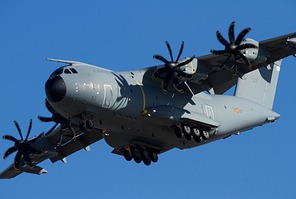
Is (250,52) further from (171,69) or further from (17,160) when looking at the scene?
(17,160)

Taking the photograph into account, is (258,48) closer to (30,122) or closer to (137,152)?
(137,152)

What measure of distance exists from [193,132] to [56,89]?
18.8 ft

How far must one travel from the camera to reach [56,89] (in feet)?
90.6

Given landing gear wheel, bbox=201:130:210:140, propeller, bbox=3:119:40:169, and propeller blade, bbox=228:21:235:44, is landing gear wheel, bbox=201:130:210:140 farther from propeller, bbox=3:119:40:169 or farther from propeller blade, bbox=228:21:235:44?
propeller, bbox=3:119:40:169

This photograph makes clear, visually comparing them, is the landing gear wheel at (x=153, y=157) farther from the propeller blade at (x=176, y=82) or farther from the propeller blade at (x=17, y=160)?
the propeller blade at (x=17, y=160)

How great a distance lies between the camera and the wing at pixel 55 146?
33500mm

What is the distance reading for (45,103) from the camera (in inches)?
1204

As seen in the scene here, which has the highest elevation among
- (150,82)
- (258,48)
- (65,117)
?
(258,48)

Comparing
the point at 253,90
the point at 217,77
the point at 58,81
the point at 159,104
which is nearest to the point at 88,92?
the point at 58,81

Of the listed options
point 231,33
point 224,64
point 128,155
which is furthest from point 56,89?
point 231,33

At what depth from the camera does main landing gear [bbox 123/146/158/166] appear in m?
31.5

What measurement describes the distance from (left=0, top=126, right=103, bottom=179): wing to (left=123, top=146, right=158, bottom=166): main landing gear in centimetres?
186

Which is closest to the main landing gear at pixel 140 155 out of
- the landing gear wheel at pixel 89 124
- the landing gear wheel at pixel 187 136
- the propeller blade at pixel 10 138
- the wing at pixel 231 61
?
the landing gear wheel at pixel 187 136

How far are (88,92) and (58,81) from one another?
3.69 ft
